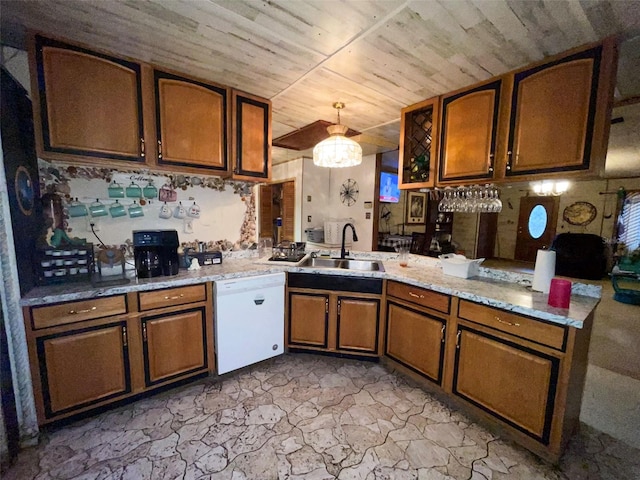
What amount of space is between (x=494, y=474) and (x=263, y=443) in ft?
4.14

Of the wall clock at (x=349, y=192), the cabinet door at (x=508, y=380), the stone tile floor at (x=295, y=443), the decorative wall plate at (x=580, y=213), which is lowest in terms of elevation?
the stone tile floor at (x=295, y=443)

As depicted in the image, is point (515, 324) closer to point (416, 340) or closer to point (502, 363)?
point (502, 363)

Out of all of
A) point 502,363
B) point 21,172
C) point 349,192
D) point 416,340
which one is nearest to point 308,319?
point 416,340

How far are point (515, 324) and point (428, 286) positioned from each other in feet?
1.81

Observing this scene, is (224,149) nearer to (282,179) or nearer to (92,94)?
(92,94)

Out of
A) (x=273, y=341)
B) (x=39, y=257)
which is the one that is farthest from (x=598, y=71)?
(x=39, y=257)

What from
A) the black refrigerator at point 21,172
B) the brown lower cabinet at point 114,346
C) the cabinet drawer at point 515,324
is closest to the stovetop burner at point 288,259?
the brown lower cabinet at point 114,346

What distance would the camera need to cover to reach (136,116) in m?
1.85

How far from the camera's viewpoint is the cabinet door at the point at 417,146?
7.73ft

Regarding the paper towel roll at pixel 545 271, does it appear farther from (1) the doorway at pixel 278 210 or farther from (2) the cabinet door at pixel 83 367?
(1) the doorway at pixel 278 210

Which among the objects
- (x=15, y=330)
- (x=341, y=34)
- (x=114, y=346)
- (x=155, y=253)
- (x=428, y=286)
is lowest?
(x=114, y=346)

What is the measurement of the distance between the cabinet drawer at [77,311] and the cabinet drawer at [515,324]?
2.25 meters

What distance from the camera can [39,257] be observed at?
5.34 feet

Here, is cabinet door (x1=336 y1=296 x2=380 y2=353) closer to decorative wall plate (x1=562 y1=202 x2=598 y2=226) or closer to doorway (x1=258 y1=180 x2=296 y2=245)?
doorway (x1=258 y1=180 x2=296 y2=245)
